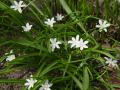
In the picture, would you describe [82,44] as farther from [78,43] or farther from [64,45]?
[64,45]

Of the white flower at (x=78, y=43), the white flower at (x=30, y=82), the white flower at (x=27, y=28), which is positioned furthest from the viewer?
the white flower at (x=27, y=28)

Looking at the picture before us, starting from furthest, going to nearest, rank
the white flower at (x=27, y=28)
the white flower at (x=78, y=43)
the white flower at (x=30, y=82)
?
1. the white flower at (x=27, y=28)
2. the white flower at (x=78, y=43)
3. the white flower at (x=30, y=82)

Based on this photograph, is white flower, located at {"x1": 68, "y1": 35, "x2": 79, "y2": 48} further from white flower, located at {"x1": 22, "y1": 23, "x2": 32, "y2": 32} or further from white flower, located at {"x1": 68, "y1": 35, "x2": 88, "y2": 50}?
white flower, located at {"x1": 22, "y1": 23, "x2": 32, "y2": 32}

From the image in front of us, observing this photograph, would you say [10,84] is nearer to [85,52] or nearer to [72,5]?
[85,52]

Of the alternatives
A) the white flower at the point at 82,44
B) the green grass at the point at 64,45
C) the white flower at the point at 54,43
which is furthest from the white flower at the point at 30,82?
the white flower at the point at 82,44

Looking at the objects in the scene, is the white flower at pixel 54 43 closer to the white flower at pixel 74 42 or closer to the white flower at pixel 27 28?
the white flower at pixel 74 42

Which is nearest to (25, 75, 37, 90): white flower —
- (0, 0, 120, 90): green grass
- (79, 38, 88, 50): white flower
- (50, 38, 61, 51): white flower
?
(0, 0, 120, 90): green grass

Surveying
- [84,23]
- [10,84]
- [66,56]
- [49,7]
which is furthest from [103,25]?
[10,84]

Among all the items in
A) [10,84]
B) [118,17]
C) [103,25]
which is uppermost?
[118,17]

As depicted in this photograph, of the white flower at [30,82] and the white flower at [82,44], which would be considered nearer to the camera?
the white flower at [30,82]
